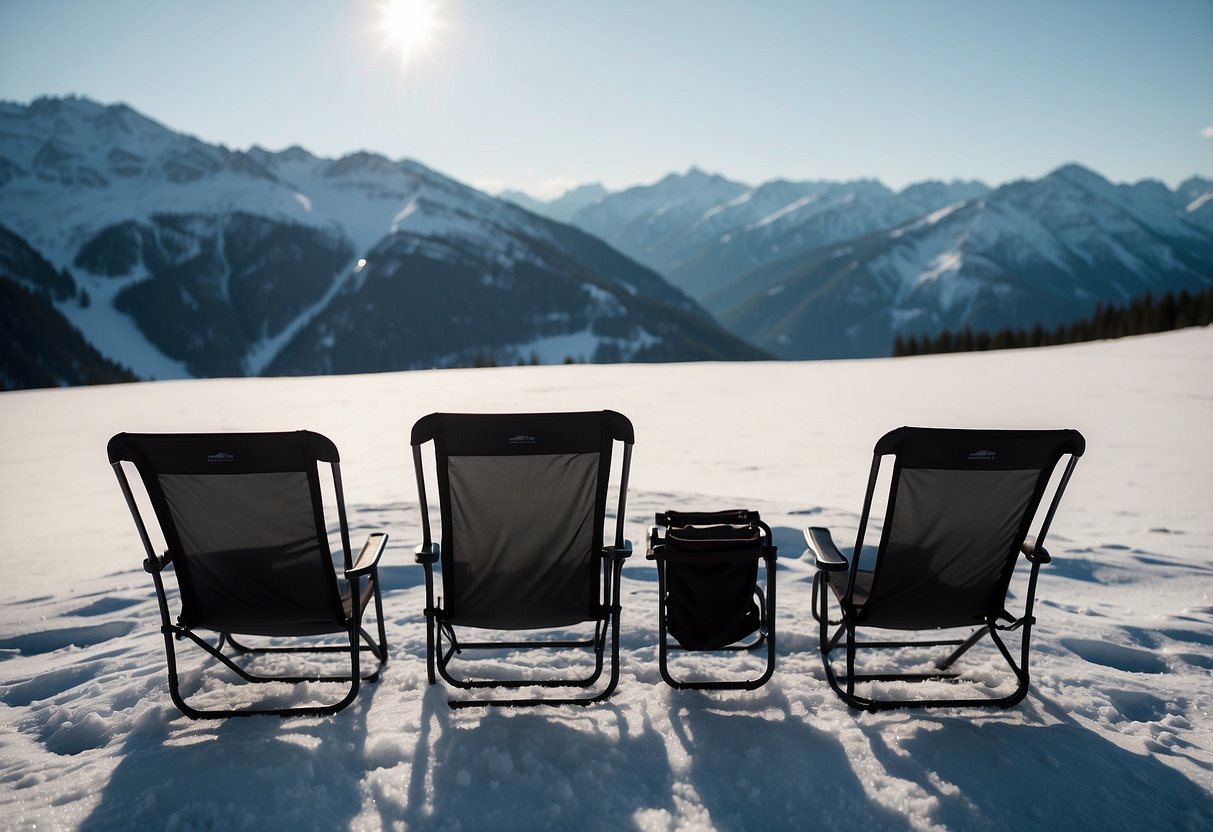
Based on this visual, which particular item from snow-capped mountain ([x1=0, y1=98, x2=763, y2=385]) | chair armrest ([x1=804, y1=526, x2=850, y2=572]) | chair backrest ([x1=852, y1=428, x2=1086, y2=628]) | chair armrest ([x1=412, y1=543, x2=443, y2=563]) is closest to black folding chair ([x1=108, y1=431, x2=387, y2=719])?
chair armrest ([x1=412, y1=543, x2=443, y2=563])

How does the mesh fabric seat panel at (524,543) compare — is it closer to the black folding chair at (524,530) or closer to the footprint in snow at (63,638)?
the black folding chair at (524,530)

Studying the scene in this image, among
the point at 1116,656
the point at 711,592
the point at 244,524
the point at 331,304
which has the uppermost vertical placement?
the point at 331,304

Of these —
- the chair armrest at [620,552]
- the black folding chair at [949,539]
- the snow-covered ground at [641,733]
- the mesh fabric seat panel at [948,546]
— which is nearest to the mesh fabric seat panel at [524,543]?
the chair armrest at [620,552]

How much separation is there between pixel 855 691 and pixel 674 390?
16.5 meters

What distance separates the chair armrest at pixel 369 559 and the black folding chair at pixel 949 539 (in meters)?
2.02

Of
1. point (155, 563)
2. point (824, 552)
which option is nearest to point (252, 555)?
point (155, 563)

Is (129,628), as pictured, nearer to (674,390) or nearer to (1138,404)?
(674,390)

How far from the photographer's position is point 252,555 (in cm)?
310

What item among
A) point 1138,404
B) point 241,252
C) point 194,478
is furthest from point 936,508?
point 241,252

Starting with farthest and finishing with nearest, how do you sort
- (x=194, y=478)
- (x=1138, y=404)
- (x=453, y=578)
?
1. (x=1138, y=404)
2. (x=453, y=578)
3. (x=194, y=478)

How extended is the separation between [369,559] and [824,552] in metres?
2.10

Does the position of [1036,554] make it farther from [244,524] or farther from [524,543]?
[244,524]

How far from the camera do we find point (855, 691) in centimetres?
343

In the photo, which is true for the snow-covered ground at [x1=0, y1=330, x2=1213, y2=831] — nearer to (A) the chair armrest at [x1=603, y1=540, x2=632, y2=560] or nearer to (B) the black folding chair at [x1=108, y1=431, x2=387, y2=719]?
(B) the black folding chair at [x1=108, y1=431, x2=387, y2=719]
